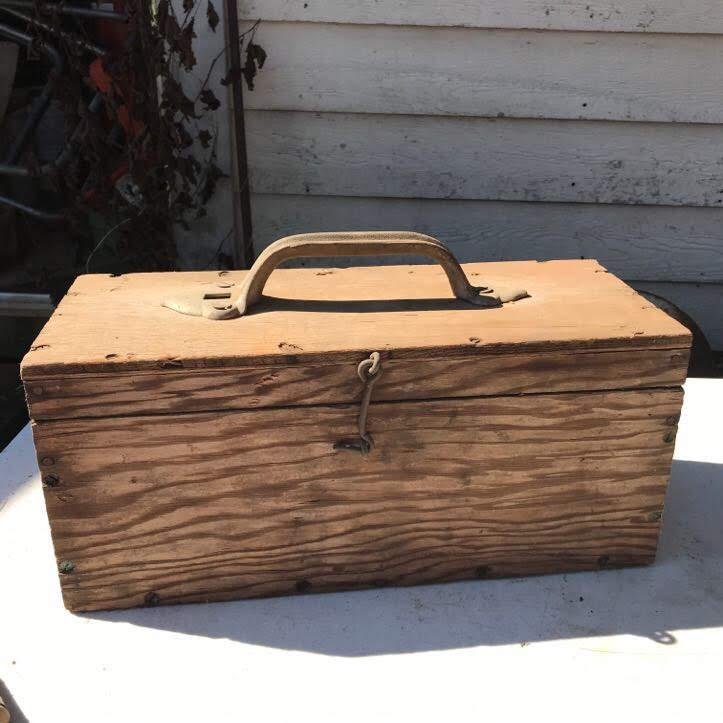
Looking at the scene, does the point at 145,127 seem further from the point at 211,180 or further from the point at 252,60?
the point at 252,60

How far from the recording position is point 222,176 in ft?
6.66

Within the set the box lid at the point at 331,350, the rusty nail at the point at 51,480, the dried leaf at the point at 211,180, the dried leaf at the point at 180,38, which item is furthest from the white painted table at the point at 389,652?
the dried leaf at the point at 180,38

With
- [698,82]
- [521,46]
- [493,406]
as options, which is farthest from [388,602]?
[698,82]

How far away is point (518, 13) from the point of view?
6.22 ft

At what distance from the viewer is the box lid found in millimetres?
981

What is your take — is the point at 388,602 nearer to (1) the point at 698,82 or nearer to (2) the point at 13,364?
(1) the point at 698,82

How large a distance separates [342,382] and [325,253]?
0.20 m

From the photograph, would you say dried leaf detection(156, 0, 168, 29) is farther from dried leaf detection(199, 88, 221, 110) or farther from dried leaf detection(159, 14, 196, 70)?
dried leaf detection(199, 88, 221, 110)

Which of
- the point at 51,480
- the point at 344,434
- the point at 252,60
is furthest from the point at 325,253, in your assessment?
the point at 252,60

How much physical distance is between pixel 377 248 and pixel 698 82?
1303 millimetres

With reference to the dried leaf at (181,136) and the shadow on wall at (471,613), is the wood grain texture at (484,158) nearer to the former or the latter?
the dried leaf at (181,136)

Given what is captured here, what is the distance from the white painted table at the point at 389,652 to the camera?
96 centimetres

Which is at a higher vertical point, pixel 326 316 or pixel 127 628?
pixel 326 316

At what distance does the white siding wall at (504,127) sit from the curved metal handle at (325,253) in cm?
97
